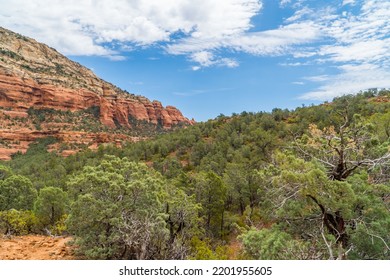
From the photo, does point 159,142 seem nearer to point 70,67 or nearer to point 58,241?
point 58,241

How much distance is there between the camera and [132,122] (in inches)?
4722

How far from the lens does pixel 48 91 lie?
311 ft

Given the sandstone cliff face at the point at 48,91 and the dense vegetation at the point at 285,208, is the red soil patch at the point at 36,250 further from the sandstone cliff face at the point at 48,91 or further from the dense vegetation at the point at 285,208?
the sandstone cliff face at the point at 48,91

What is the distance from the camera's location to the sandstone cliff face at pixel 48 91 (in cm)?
8275

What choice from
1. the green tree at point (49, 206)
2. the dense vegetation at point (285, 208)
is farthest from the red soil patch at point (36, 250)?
the green tree at point (49, 206)

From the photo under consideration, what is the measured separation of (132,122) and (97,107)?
635 inches

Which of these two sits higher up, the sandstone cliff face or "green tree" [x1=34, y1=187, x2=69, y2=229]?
the sandstone cliff face

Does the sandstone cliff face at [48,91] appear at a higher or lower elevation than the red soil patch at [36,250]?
higher

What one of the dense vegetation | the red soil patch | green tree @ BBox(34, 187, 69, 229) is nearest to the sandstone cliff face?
green tree @ BBox(34, 187, 69, 229)

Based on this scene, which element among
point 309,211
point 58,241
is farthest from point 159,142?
point 309,211

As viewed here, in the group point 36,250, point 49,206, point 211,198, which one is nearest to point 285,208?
point 36,250

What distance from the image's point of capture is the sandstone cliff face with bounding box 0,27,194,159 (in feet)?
271

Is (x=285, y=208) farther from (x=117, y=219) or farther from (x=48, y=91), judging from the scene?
(x=48, y=91)

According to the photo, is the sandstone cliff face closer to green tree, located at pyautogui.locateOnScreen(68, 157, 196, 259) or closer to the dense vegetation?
the dense vegetation
